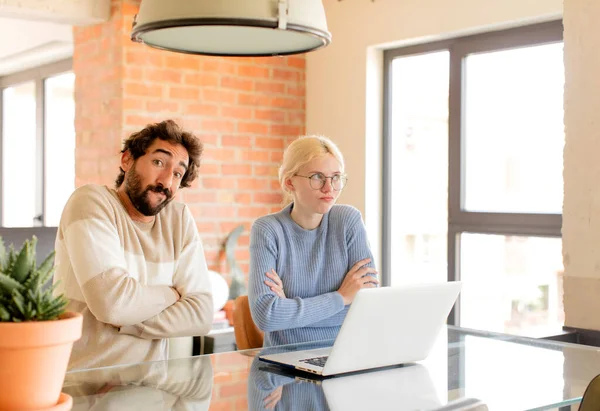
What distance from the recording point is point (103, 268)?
2.37 metres

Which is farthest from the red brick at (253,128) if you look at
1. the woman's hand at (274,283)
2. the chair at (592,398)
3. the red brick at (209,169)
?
the chair at (592,398)

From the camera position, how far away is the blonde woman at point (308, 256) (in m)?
2.53

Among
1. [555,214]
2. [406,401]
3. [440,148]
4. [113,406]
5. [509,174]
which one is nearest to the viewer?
[113,406]

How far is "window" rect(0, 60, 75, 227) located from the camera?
6.70m

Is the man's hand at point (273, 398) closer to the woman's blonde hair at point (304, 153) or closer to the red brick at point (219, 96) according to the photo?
the woman's blonde hair at point (304, 153)

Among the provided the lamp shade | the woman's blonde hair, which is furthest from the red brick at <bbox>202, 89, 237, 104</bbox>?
the lamp shade

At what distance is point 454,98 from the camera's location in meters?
4.22

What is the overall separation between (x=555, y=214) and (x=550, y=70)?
27.0 inches

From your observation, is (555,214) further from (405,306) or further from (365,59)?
(405,306)

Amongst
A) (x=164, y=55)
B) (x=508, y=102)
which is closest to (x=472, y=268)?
(x=508, y=102)

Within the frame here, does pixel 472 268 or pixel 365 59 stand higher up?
pixel 365 59

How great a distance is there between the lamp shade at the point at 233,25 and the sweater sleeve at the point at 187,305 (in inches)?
30.5

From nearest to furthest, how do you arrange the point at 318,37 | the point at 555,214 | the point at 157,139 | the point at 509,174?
the point at 318,37 < the point at 157,139 < the point at 555,214 < the point at 509,174

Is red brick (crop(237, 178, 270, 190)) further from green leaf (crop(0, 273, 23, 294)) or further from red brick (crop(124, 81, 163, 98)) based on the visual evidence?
green leaf (crop(0, 273, 23, 294))
